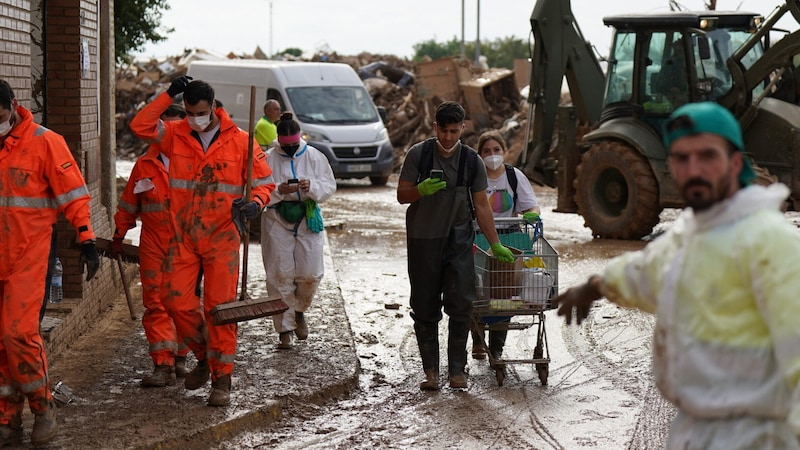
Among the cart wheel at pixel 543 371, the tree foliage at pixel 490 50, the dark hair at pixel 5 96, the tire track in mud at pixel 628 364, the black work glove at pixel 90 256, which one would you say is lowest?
the tire track in mud at pixel 628 364

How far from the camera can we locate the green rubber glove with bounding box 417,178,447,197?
27.3 ft

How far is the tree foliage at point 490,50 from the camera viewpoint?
71.1 meters

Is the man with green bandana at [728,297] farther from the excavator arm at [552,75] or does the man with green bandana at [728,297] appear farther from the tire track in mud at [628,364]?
the excavator arm at [552,75]

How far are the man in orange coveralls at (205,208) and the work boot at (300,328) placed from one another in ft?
6.45

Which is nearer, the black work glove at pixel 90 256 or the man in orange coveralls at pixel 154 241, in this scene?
the black work glove at pixel 90 256

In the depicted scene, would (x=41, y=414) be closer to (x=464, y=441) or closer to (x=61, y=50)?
(x=464, y=441)

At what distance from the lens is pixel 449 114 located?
8391 mm

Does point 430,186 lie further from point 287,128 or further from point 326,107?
point 326,107

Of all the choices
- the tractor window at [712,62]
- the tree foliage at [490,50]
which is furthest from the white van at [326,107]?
the tree foliage at [490,50]

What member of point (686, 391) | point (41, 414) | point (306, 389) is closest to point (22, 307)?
point (41, 414)

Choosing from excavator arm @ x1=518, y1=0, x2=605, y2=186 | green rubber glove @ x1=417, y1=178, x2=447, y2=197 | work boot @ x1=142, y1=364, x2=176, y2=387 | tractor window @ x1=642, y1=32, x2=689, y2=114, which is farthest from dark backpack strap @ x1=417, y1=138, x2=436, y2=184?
excavator arm @ x1=518, y1=0, x2=605, y2=186

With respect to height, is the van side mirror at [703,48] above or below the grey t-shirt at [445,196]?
above

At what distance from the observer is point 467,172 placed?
8570 mm

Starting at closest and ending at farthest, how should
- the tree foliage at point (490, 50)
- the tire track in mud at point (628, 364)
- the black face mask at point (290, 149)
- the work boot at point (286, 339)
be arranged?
the tire track in mud at point (628, 364) → the work boot at point (286, 339) → the black face mask at point (290, 149) → the tree foliage at point (490, 50)
